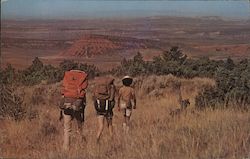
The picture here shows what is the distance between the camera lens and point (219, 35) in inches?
695

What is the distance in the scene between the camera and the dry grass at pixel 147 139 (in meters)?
6.88

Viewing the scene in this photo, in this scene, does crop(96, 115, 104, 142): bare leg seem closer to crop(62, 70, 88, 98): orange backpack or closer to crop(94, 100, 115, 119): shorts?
crop(94, 100, 115, 119): shorts

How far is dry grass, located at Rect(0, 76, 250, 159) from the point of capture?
6.88 m

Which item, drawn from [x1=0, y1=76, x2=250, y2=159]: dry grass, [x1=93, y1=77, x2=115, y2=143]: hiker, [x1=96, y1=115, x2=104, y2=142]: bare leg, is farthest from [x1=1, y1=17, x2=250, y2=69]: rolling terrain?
[x1=96, y1=115, x2=104, y2=142]: bare leg

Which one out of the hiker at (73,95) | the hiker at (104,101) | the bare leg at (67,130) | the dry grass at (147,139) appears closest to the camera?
the dry grass at (147,139)

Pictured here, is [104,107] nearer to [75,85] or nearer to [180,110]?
[75,85]

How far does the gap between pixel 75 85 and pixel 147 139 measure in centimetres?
182

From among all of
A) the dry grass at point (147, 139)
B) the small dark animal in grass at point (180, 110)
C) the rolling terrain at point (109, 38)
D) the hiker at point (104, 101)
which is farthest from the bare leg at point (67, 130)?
the rolling terrain at point (109, 38)

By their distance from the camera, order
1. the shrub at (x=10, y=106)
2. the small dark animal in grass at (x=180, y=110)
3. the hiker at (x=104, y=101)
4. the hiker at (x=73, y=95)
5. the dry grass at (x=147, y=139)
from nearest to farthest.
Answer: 1. the dry grass at (x=147, y=139)
2. the hiker at (x=73, y=95)
3. the hiker at (x=104, y=101)
4. the small dark animal in grass at (x=180, y=110)
5. the shrub at (x=10, y=106)

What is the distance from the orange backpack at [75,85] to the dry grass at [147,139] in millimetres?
737

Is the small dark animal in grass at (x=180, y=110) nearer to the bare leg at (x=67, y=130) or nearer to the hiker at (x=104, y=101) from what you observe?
the hiker at (x=104, y=101)

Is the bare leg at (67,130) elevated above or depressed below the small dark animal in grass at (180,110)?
above

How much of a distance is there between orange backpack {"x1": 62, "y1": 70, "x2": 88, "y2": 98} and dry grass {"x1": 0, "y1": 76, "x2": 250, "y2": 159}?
74 centimetres

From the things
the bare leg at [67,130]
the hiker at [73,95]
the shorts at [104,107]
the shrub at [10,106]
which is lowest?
the shrub at [10,106]
